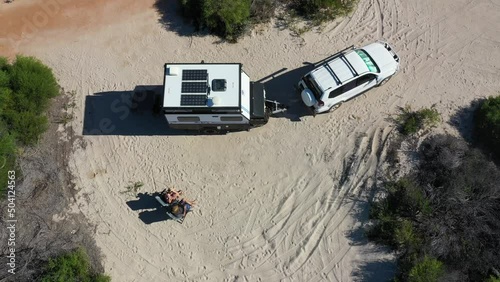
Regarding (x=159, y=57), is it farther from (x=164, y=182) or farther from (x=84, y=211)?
(x=84, y=211)

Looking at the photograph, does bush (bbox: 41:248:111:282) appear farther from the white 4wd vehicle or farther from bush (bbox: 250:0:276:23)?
bush (bbox: 250:0:276:23)

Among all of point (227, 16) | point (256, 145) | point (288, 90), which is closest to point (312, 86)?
point (288, 90)

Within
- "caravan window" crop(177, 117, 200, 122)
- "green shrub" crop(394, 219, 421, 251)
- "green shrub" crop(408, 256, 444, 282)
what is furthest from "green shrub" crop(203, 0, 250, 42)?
"green shrub" crop(408, 256, 444, 282)

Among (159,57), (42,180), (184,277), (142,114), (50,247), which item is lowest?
(184,277)

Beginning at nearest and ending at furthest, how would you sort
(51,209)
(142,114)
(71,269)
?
1. (71,269)
2. (51,209)
3. (142,114)

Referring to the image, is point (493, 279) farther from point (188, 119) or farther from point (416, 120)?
point (188, 119)

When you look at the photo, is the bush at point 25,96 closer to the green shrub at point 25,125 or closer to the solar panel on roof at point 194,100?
the green shrub at point 25,125

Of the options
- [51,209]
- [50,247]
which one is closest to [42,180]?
[51,209]
